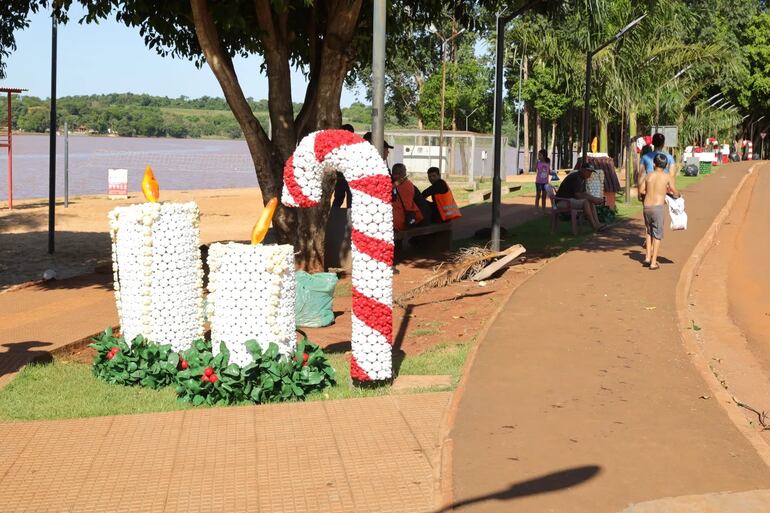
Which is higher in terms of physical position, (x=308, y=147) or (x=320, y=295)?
(x=308, y=147)

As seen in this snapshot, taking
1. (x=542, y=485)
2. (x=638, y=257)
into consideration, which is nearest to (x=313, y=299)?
(x=542, y=485)

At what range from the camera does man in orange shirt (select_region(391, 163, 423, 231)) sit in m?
15.8

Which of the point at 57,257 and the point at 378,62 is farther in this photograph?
the point at 57,257

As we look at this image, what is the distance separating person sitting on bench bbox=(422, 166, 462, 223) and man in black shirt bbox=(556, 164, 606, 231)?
3589 mm

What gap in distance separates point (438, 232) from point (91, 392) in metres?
9.77

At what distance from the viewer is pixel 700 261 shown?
54.6 ft

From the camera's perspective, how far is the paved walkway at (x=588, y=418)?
18.7 ft

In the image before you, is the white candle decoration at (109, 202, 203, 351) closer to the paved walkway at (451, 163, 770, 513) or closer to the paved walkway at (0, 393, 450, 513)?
the paved walkway at (0, 393, 450, 513)

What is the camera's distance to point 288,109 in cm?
1406

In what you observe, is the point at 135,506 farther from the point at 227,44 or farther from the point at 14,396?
the point at 227,44

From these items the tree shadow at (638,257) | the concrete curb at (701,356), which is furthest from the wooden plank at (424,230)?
the concrete curb at (701,356)

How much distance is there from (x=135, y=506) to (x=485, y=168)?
42562mm

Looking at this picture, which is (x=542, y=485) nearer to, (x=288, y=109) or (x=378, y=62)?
(x=378, y=62)

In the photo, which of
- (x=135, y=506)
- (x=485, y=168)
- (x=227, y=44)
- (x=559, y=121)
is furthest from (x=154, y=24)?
(x=559, y=121)
